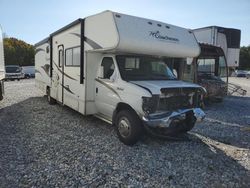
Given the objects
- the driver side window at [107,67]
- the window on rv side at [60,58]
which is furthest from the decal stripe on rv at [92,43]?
the window on rv side at [60,58]

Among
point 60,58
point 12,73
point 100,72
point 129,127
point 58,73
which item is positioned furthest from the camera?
point 12,73

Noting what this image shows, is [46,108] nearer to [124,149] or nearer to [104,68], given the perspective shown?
[104,68]

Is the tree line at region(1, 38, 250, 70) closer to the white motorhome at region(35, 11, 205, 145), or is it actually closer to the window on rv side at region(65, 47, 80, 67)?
the window on rv side at region(65, 47, 80, 67)

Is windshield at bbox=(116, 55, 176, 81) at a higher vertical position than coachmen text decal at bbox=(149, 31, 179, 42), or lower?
lower

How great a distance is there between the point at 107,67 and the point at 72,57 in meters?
1.89

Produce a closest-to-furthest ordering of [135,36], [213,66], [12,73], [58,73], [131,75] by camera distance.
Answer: [135,36], [131,75], [58,73], [213,66], [12,73]

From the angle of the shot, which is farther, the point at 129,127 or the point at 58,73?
the point at 58,73

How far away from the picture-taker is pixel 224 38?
48.8 feet

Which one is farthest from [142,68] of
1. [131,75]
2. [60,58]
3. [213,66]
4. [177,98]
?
[213,66]

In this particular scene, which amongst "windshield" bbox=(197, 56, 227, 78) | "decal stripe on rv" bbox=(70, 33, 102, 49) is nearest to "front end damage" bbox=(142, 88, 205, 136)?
"decal stripe on rv" bbox=(70, 33, 102, 49)

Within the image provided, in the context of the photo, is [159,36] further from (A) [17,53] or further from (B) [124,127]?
(A) [17,53]

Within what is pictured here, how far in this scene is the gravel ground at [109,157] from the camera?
4395mm

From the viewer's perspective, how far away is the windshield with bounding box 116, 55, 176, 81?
6543mm

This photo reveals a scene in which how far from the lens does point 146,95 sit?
548 centimetres
